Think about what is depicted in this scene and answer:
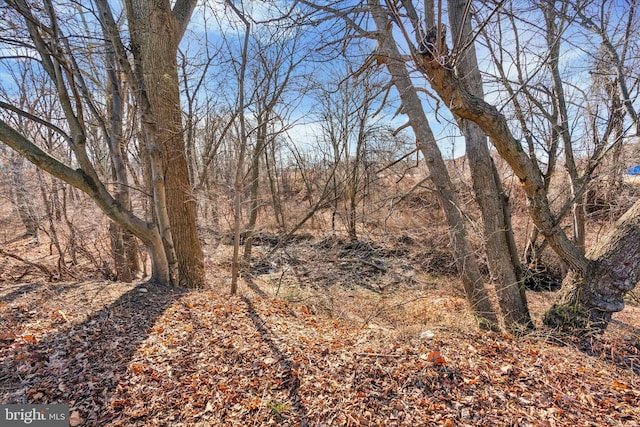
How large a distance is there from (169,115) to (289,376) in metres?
4.00

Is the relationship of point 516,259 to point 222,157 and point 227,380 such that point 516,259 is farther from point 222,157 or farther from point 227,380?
point 222,157

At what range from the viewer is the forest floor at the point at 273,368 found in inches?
73.1

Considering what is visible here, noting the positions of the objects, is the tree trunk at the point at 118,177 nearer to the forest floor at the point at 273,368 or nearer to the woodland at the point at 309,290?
the woodland at the point at 309,290

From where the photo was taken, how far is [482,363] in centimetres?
229

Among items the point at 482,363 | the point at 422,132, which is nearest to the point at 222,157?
the point at 422,132

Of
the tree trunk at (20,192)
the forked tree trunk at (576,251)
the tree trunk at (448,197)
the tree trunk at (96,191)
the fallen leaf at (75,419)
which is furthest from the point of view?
the tree trunk at (20,192)

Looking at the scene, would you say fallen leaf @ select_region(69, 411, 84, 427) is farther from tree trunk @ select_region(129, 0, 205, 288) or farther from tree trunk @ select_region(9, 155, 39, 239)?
tree trunk @ select_region(9, 155, 39, 239)

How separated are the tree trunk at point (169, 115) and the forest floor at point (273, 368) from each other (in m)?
0.98

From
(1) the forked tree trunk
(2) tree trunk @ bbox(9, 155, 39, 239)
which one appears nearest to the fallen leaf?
(1) the forked tree trunk

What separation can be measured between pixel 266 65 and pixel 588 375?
219 inches

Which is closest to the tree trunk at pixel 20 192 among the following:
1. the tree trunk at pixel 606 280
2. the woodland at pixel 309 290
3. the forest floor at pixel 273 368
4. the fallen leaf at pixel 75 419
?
the woodland at pixel 309 290

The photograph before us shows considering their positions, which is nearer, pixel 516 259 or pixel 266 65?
pixel 516 259

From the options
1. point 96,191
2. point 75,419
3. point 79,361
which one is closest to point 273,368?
point 75,419

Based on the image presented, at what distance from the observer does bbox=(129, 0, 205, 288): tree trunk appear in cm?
398
